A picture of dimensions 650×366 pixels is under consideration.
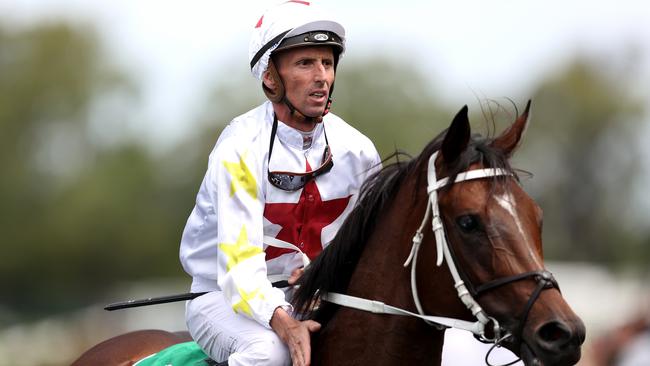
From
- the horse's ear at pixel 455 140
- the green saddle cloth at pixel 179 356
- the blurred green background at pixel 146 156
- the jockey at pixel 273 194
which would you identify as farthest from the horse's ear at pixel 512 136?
the blurred green background at pixel 146 156

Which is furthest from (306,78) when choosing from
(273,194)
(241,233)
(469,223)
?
(469,223)

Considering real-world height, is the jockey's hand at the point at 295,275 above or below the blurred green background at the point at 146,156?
above

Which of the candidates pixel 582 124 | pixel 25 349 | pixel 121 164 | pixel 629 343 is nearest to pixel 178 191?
pixel 121 164

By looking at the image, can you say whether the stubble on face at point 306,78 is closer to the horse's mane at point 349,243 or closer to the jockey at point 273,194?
the jockey at point 273,194

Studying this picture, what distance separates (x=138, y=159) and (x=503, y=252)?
150 feet

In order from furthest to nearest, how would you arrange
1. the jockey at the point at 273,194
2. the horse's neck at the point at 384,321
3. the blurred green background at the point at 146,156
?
the blurred green background at the point at 146,156, the jockey at the point at 273,194, the horse's neck at the point at 384,321

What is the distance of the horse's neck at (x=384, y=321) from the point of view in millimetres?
5113

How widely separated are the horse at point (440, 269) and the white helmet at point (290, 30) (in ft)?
2.52

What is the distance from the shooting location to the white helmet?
217 inches

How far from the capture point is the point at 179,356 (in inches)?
242

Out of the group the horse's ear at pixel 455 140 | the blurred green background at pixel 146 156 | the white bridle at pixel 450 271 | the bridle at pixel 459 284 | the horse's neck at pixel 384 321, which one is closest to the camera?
the bridle at pixel 459 284

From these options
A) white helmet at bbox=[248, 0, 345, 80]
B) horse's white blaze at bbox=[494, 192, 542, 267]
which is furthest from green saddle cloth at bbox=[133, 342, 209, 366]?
horse's white blaze at bbox=[494, 192, 542, 267]

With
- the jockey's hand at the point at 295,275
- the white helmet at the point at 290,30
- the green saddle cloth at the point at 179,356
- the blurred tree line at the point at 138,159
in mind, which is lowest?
the blurred tree line at the point at 138,159

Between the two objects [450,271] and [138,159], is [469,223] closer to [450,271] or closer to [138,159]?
[450,271]
